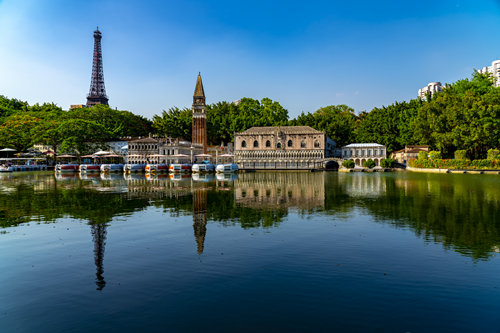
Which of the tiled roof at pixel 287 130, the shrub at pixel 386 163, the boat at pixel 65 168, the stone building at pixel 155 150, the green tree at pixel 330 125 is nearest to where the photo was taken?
the boat at pixel 65 168

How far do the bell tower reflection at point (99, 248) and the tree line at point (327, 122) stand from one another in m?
68.2

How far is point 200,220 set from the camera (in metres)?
19.1

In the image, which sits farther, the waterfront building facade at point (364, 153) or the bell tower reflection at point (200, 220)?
the waterfront building facade at point (364, 153)

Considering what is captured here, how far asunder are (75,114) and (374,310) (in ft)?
366

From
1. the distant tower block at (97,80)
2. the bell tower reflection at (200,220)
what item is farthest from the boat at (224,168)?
the distant tower block at (97,80)

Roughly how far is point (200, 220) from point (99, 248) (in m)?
6.55

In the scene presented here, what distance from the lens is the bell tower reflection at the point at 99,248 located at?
32.4ft

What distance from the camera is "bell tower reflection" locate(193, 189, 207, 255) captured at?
47.2ft

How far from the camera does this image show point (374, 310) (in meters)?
7.92

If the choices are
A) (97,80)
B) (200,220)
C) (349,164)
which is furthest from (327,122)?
(97,80)

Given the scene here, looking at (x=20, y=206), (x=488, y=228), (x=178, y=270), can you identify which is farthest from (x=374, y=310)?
(x=20, y=206)

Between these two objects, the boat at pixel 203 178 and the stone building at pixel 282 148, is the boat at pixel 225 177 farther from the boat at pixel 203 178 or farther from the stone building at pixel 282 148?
the stone building at pixel 282 148

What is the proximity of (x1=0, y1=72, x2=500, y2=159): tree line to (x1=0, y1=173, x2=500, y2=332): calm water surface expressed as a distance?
56303 millimetres

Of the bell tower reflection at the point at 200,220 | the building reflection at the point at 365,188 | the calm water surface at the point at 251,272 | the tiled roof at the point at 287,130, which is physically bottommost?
the calm water surface at the point at 251,272
